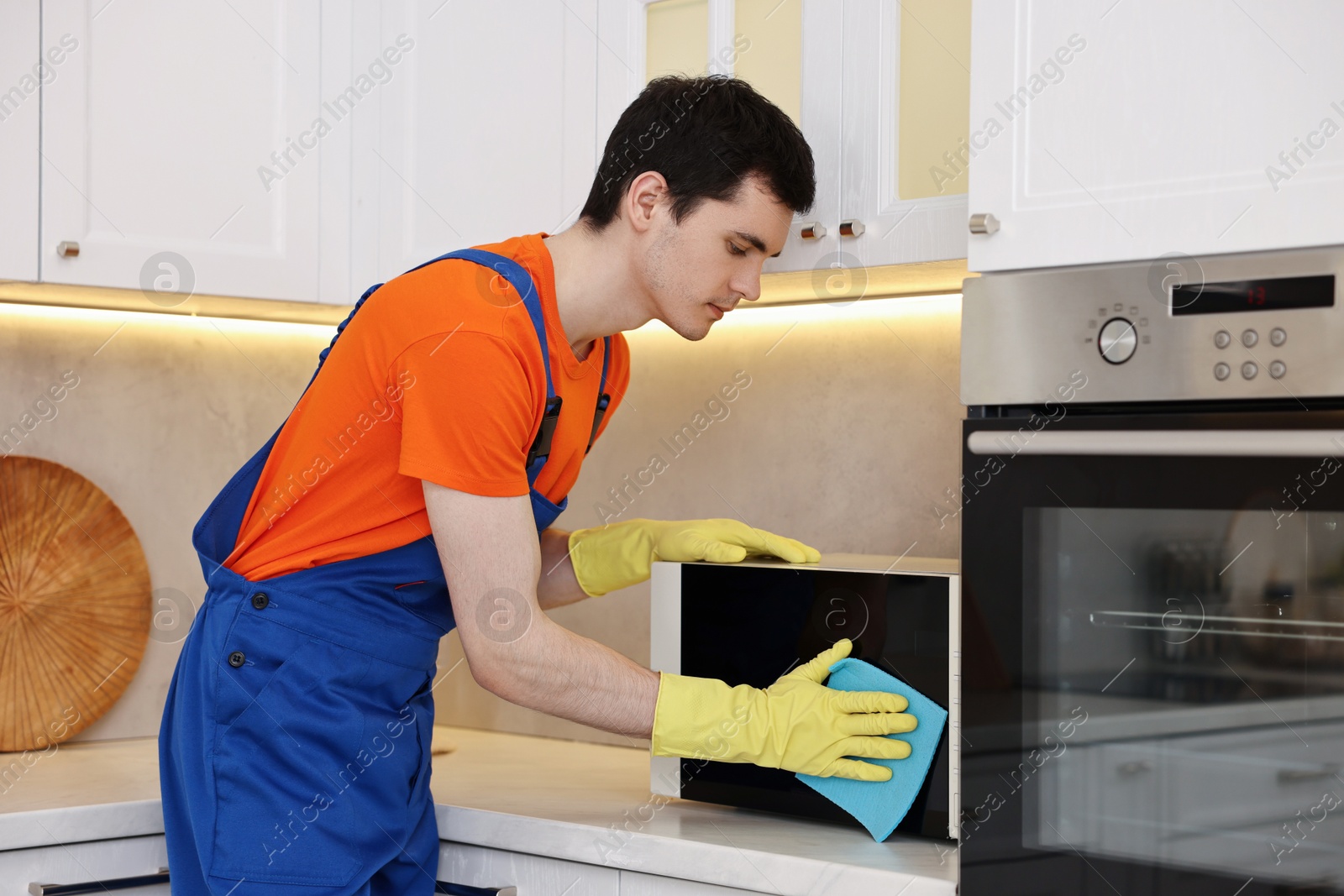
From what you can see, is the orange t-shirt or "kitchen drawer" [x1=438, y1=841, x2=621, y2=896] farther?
"kitchen drawer" [x1=438, y1=841, x2=621, y2=896]

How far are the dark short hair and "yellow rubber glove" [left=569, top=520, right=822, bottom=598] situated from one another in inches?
13.7

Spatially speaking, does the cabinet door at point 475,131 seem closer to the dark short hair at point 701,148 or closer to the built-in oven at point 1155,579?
the dark short hair at point 701,148

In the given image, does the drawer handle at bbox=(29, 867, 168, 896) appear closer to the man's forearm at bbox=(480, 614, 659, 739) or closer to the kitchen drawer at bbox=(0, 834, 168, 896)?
the kitchen drawer at bbox=(0, 834, 168, 896)

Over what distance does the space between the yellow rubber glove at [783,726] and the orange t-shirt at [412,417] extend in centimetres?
26

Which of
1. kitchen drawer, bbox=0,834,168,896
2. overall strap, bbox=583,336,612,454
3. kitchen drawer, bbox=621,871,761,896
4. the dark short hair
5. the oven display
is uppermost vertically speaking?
the dark short hair

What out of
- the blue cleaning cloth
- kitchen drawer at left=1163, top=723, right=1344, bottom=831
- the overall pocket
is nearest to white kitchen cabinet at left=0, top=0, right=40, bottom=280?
the overall pocket

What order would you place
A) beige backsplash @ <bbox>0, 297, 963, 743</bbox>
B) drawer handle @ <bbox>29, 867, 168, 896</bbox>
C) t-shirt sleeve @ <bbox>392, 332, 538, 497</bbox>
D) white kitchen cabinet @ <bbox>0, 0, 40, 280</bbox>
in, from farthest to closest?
beige backsplash @ <bbox>0, 297, 963, 743</bbox>
white kitchen cabinet @ <bbox>0, 0, 40, 280</bbox>
drawer handle @ <bbox>29, 867, 168, 896</bbox>
t-shirt sleeve @ <bbox>392, 332, 538, 497</bbox>

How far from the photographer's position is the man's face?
1.14 meters

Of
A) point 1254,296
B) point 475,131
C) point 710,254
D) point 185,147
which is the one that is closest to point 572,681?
point 710,254

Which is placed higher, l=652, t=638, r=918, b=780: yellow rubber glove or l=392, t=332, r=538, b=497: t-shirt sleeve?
l=392, t=332, r=538, b=497: t-shirt sleeve

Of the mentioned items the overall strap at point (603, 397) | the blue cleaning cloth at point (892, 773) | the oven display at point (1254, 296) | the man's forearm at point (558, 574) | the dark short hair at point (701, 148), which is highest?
the dark short hair at point (701, 148)

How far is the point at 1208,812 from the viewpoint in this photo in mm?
895

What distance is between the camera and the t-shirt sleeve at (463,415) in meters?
0.97

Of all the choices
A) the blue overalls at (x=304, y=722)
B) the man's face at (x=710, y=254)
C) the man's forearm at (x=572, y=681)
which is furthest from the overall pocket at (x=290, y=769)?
the man's face at (x=710, y=254)
